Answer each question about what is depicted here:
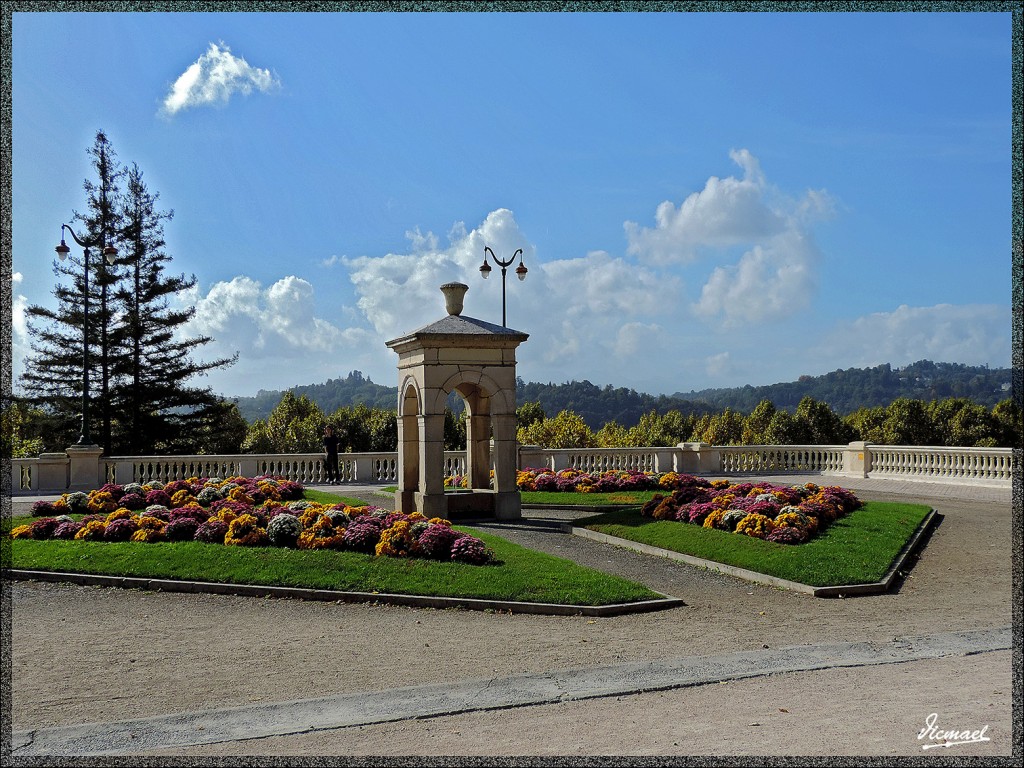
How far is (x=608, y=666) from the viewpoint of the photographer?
31.9 ft

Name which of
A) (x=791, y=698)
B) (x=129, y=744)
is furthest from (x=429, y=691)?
(x=791, y=698)

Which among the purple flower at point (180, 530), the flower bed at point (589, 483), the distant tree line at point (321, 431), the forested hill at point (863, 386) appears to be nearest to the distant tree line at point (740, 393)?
the forested hill at point (863, 386)

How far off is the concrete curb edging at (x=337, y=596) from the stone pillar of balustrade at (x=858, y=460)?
23.5 metres

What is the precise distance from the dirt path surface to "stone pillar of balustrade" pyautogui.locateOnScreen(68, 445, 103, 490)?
15.9m

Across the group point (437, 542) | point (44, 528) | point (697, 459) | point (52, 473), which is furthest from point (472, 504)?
point (697, 459)

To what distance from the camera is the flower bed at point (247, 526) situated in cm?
1525

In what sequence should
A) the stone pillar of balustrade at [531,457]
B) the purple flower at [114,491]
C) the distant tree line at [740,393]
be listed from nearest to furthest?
the purple flower at [114,491] < the stone pillar of balustrade at [531,457] < the distant tree line at [740,393]

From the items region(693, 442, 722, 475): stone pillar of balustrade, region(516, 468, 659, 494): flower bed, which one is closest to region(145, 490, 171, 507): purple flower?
region(516, 468, 659, 494): flower bed

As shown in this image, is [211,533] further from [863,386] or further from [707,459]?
[863,386]

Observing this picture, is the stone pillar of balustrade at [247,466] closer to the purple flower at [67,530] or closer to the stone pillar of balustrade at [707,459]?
the purple flower at [67,530]

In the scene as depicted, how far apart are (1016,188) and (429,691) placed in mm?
6543

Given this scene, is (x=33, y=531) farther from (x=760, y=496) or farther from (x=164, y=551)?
(x=760, y=496)

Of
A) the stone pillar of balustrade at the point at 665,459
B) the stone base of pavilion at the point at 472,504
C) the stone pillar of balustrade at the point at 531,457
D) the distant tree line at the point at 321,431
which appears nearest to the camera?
the stone base of pavilion at the point at 472,504

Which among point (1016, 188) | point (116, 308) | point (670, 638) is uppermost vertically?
point (116, 308)
